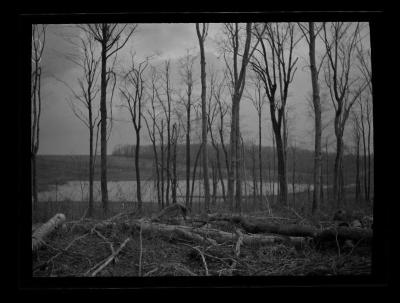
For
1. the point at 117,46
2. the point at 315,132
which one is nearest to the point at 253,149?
the point at 315,132

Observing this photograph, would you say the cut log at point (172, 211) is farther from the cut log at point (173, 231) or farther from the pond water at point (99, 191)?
the pond water at point (99, 191)

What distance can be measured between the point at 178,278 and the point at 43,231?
2.63 m

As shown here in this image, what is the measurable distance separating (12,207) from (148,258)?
2311 mm

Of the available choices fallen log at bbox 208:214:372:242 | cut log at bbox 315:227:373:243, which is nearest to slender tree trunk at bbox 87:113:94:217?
fallen log at bbox 208:214:372:242

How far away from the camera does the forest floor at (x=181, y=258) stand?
4.47 meters

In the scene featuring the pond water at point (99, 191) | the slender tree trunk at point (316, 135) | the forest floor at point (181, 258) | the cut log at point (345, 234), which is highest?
the slender tree trunk at point (316, 135)

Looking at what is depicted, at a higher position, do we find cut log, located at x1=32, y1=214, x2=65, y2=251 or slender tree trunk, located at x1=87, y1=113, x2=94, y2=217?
slender tree trunk, located at x1=87, y1=113, x2=94, y2=217

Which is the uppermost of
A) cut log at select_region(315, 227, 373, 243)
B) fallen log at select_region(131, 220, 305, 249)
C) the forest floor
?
cut log at select_region(315, 227, 373, 243)

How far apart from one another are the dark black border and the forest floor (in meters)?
0.66

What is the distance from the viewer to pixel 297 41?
36.3ft

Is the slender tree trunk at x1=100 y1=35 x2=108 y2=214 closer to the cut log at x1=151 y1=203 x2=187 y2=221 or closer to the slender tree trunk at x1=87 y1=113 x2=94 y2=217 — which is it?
the slender tree trunk at x1=87 y1=113 x2=94 y2=217

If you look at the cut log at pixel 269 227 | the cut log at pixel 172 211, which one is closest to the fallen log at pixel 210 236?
the cut log at pixel 269 227

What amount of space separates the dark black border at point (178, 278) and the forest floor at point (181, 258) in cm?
66

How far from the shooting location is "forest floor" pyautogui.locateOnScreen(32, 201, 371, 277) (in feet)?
14.7
